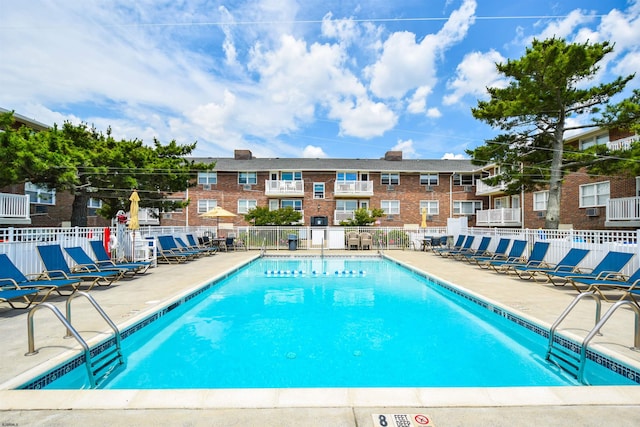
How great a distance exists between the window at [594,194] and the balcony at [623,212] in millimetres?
1964

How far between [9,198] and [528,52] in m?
26.6

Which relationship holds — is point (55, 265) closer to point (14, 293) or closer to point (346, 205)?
point (14, 293)

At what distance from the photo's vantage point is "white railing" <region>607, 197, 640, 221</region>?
57.5 feet

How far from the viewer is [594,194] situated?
2161 centimetres

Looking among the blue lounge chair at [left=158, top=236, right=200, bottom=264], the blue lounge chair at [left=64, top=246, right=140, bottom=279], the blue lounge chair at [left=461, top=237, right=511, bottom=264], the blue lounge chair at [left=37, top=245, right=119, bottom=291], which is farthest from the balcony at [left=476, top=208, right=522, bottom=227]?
the blue lounge chair at [left=37, top=245, right=119, bottom=291]

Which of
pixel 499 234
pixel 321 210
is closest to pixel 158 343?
pixel 499 234

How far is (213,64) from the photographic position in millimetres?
18250

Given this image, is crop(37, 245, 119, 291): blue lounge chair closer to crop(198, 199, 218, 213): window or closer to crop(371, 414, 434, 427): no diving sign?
crop(371, 414, 434, 427): no diving sign

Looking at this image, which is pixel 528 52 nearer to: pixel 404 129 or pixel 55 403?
pixel 404 129

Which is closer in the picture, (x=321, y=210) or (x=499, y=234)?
(x=499, y=234)

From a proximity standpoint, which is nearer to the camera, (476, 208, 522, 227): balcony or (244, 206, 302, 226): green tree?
(244, 206, 302, 226): green tree

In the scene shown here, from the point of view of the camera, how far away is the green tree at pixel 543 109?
14.3 metres

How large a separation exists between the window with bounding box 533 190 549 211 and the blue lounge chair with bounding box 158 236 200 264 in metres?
24.4

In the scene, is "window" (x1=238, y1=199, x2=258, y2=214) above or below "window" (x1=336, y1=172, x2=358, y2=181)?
below
